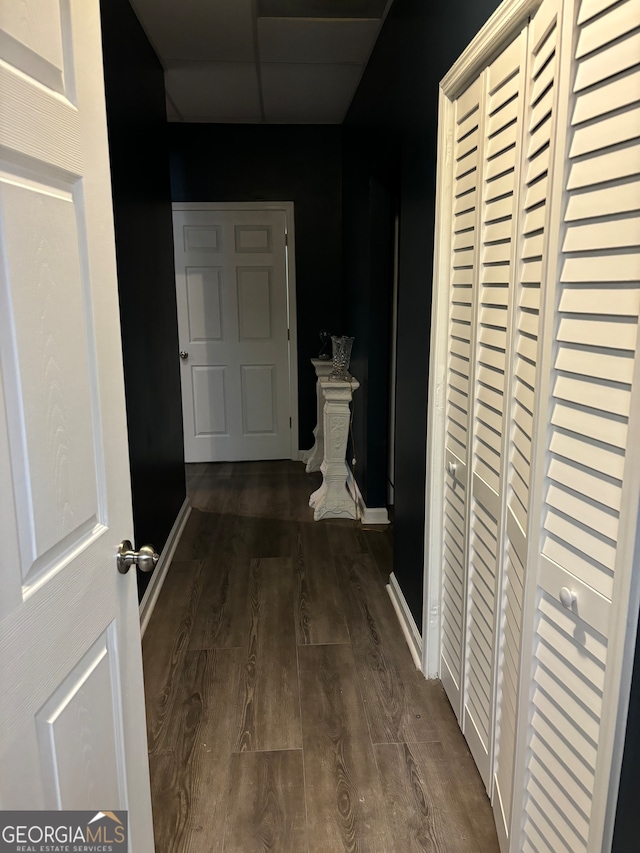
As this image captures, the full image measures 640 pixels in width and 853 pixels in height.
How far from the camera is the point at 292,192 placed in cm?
486

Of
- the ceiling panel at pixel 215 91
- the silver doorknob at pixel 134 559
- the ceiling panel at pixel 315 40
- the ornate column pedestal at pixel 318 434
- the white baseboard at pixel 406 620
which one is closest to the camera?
the silver doorknob at pixel 134 559

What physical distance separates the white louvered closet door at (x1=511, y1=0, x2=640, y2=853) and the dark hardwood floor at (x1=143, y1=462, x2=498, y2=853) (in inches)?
24.3

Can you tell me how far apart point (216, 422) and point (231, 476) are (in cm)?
56

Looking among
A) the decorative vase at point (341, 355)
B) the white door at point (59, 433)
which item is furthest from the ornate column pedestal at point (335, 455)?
the white door at point (59, 433)

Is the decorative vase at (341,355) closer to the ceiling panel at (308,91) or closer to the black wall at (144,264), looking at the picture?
the black wall at (144,264)

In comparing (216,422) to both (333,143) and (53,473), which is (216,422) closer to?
(333,143)

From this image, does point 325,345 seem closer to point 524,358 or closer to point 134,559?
point 524,358

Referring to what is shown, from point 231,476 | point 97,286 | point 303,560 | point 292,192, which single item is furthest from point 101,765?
point 292,192

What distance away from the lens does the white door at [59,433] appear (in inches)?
31.9

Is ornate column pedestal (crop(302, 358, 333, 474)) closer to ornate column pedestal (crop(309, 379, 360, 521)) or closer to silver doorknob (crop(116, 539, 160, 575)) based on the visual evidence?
ornate column pedestal (crop(309, 379, 360, 521))

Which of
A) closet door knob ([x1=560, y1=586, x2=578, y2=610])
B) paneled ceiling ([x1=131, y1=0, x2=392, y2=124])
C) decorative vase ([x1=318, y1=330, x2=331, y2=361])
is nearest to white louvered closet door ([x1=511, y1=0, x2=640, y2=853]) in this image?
closet door knob ([x1=560, y1=586, x2=578, y2=610])

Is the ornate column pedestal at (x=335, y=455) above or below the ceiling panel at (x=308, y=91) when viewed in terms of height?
below

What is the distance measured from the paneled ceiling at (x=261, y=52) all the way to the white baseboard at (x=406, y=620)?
2541 millimetres

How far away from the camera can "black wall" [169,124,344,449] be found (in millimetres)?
4742
